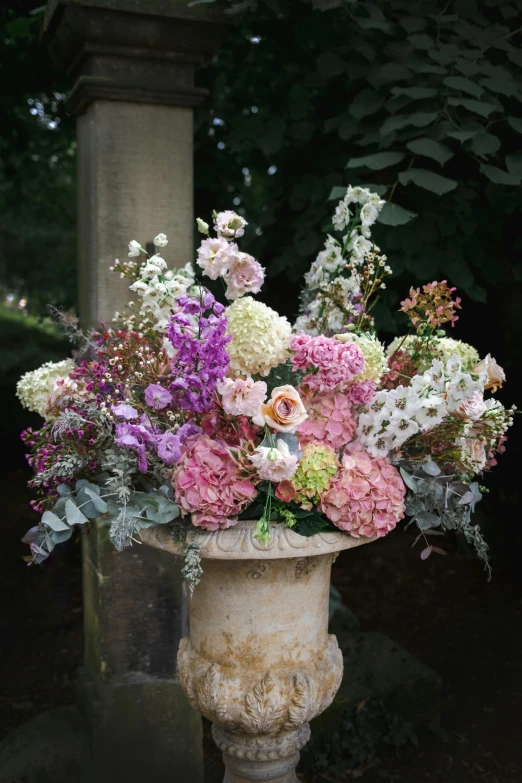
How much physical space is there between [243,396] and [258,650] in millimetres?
673

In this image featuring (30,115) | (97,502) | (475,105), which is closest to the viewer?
(97,502)

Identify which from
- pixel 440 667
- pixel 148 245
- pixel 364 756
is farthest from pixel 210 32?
pixel 440 667

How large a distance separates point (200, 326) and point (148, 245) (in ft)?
3.57

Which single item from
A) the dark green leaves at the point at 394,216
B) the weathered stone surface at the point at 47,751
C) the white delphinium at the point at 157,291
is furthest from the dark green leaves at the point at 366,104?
the weathered stone surface at the point at 47,751

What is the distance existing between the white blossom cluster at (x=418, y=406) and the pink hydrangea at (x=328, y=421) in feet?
0.16

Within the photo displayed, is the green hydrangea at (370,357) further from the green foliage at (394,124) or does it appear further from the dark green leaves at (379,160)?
the dark green leaves at (379,160)

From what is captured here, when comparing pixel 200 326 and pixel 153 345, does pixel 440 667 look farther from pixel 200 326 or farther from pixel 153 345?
pixel 200 326

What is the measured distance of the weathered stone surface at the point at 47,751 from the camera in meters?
2.75

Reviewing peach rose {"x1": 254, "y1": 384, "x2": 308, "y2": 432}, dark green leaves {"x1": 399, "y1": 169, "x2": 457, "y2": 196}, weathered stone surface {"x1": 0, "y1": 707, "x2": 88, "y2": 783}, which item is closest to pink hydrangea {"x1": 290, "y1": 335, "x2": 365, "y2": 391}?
peach rose {"x1": 254, "y1": 384, "x2": 308, "y2": 432}

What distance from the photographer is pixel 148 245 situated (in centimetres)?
262

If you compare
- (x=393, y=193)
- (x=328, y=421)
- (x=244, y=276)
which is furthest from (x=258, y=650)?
(x=393, y=193)

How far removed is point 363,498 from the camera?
1683 mm

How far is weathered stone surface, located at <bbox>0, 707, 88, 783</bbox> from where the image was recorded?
9.04 feet

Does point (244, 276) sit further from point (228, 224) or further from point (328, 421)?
point (328, 421)
